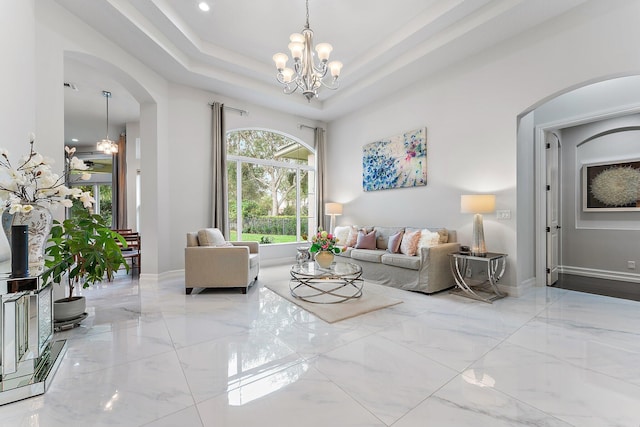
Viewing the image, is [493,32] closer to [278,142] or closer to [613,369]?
[613,369]

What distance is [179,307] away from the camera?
330 centimetres

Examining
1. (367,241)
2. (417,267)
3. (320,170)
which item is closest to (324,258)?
(417,267)

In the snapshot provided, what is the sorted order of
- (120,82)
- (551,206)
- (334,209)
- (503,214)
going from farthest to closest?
1. (334,209)
2. (551,206)
3. (120,82)
4. (503,214)

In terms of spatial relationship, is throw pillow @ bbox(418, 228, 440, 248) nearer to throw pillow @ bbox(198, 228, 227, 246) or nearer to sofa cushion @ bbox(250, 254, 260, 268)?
sofa cushion @ bbox(250, 254, 260, 268)

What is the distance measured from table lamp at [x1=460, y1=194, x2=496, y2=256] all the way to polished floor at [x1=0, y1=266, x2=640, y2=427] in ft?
2.55

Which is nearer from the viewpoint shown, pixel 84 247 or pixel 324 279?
pixel 84 247

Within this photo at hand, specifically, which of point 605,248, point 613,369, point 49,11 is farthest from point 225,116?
point 605,248

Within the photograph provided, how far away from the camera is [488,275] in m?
3.63

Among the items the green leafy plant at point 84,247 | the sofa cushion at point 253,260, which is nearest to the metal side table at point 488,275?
the sofa cushion at point 253,260

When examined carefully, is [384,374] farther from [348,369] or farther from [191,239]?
[191,239]

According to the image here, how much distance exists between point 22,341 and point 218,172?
3788 millimetres

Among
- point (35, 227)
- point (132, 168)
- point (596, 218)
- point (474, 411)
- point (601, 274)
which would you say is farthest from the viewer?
point (132, 168)

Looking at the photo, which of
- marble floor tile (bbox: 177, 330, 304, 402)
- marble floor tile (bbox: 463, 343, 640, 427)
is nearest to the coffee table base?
marble floor tile (bbox: 177, 330, 304, 402)

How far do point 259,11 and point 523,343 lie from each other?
4535mm
